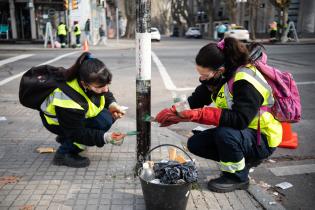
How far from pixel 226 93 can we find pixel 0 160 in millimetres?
2648

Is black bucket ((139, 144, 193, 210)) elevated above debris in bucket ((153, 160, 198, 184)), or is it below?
below

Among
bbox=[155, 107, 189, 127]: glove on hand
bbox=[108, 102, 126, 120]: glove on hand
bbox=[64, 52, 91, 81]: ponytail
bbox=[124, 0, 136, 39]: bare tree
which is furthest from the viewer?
bbox=[124, 0, 136, 39]: bare tree

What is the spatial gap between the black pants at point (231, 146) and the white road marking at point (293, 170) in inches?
31.0

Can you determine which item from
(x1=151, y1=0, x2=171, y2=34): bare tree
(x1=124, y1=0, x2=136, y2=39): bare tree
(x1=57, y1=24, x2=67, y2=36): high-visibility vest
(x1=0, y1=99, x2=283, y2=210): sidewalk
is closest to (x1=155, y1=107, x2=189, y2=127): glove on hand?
(x1=0, y1=99, x2=283, y2=210): sidewalk

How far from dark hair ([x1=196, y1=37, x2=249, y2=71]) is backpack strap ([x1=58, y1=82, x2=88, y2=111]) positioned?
1.19 m

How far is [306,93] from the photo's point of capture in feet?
26.7

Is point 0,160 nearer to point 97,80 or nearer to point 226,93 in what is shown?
point 97,80

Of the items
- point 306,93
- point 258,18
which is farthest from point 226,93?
point 258,18

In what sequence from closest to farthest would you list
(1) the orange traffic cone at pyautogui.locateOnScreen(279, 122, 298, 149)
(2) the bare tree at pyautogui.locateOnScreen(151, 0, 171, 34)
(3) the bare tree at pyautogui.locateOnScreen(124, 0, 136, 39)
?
1. (1) the orange traffic cone at pyautogui.locateOnScreen(279, 122, 298, 149)
2. (3) the bare tree at pyautogui.locateOnScreen(124, 0, 136, 39)
3. (2) the bare tree at pyautogui.locateOnScreen(151, 0, 171, 34)

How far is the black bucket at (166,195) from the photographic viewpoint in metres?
2.81

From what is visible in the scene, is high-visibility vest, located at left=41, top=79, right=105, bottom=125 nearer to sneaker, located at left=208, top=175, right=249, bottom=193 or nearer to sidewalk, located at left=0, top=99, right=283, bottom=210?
sidewalk, located at left=0, top=99, right=283, bottom=210

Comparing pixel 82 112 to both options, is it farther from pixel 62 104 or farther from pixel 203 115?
pixel 203 115

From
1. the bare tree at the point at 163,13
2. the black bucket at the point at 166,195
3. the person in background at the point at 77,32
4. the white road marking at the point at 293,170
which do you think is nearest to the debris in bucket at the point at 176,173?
the black bucket at the point at 166,195

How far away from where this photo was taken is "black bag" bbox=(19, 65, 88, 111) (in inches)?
142
